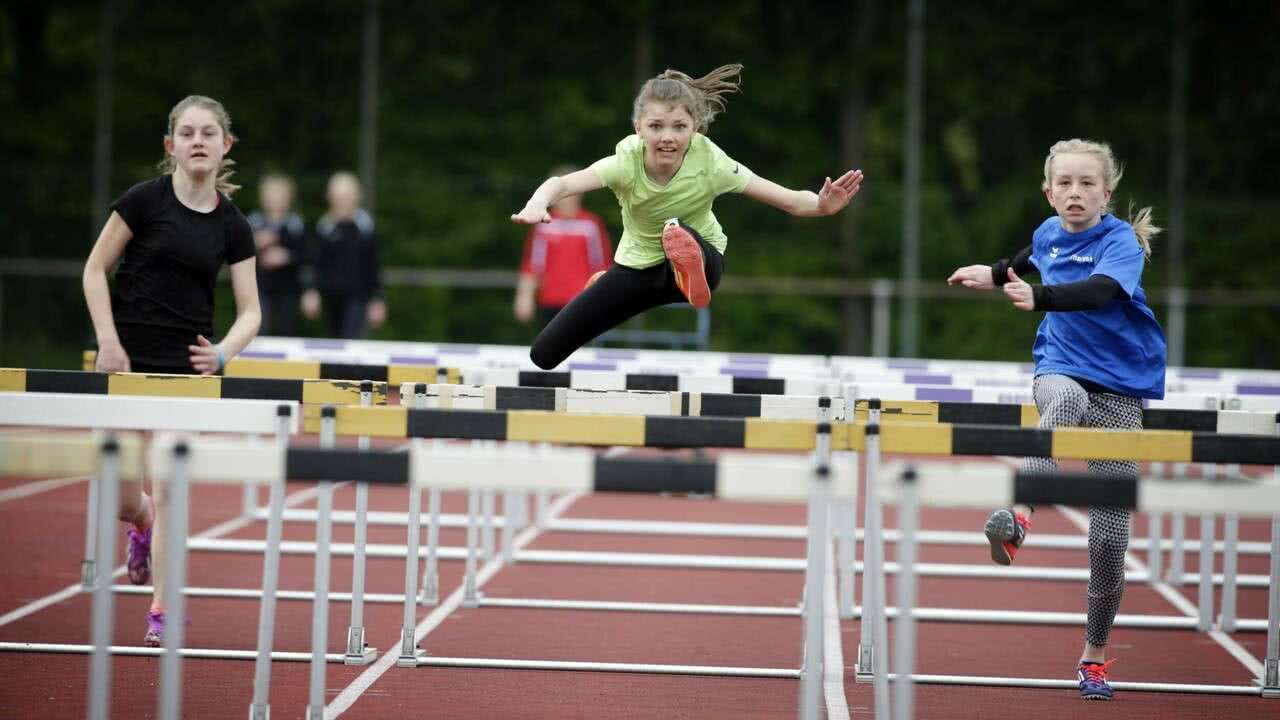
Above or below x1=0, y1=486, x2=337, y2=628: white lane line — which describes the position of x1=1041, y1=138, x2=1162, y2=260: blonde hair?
above

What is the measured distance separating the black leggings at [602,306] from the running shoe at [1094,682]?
1.94 metres

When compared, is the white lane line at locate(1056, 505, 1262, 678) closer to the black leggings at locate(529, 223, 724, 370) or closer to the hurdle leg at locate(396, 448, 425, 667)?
the black leggings at locate(529, 223, 724, 370)

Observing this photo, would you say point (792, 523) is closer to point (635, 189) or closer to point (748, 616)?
point (748, 616)

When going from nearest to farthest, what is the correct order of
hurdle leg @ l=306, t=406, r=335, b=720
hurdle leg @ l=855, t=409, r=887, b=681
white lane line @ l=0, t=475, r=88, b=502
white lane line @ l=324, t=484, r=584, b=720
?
hurdle leg @ l=306, t=406, r=335, b=720
hurdle leg @ l=855, t=409, r=887, b=681
white lane line @ l=324, t=484, r=584, b=720
white lane line @ l=0, t=475, r=88, b=502

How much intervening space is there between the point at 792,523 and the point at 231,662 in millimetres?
4805

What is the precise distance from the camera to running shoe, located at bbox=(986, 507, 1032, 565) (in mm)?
4902

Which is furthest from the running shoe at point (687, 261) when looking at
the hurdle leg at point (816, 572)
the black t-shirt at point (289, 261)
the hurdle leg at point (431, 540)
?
the black t-shirt at point (289, 261)

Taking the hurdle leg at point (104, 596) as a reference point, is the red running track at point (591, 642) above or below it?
below

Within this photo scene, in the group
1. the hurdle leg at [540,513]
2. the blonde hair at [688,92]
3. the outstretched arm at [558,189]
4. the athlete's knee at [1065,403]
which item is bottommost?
the hurdle leg at [540,513]

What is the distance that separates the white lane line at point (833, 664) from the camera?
16.4 feet

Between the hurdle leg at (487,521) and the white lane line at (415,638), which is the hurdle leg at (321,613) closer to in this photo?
the white lane line at (415,638)

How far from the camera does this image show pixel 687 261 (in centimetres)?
567

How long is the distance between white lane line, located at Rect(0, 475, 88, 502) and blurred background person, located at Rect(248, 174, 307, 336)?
3654 mm

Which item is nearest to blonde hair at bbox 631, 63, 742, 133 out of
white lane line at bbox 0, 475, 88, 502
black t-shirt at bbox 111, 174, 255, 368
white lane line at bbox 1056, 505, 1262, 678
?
black t-shirt at bbox 111, 174, 255, 368
